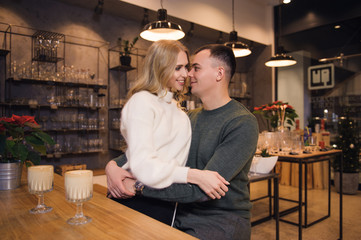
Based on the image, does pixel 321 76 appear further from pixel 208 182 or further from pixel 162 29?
pixel 208 182

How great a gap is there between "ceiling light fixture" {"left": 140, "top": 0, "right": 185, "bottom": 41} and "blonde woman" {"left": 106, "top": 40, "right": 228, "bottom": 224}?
5.67ft

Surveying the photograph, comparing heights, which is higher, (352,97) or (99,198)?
(352,97)

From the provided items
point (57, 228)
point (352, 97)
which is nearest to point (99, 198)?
point (57, 228)

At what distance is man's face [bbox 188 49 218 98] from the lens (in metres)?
1.81

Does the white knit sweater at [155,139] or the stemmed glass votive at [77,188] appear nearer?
the stemmed glass votive at [77,188]

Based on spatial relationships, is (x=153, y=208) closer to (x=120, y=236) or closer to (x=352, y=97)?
(x=120, y=236)

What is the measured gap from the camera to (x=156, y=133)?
4.29 ft

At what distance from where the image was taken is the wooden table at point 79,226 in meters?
0.95

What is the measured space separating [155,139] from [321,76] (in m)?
5.77

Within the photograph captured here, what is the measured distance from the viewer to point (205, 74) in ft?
5.96

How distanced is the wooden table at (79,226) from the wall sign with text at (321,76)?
5.84m

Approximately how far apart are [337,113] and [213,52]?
16.2 feet

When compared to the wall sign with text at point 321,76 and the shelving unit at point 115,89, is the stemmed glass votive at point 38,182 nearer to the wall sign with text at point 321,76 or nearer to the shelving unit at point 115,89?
the shelving unit at point 115,89

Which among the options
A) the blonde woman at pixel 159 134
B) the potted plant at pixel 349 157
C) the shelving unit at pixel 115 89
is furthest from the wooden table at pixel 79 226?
the potted plant at pixel 349 157
